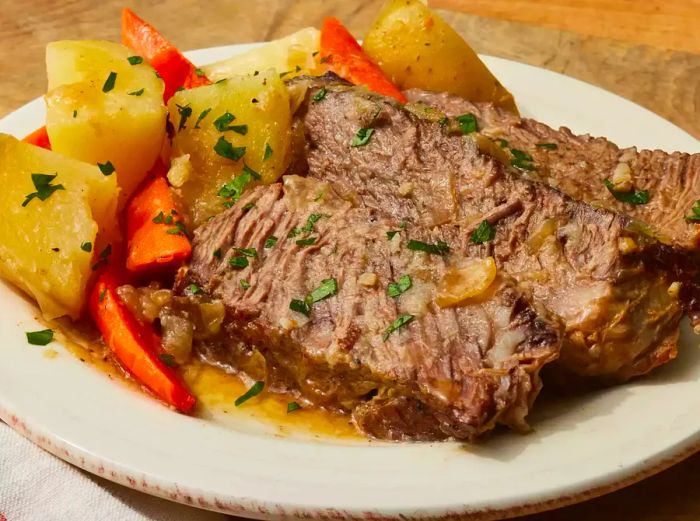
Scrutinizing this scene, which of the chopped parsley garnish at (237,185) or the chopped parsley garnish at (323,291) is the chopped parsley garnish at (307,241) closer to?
the chopped parsley garnish at (323,291)

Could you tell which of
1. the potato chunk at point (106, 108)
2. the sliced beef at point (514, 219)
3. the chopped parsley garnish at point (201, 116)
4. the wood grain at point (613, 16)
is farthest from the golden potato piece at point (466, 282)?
the wood grain at point (613, 16)

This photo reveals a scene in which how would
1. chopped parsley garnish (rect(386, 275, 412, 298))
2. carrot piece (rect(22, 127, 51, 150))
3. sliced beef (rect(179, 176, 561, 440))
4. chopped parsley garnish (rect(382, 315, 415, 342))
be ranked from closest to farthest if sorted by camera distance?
sliced beef (rect(179, 176, 561, 440)), chopped parsley garnish (rect(382, 315, 415, 342)), chopped parsley garnish (rect(386, 275, 412, 298)), carrot piece (rect(22, 127, 51, 150))

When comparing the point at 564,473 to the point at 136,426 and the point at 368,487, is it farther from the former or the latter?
the point at 136,426

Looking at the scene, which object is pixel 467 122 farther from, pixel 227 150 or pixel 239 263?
pixel 239 263

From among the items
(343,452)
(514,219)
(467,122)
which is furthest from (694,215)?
(343,452)

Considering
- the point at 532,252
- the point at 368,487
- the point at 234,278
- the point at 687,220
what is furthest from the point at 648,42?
the point at 368,487

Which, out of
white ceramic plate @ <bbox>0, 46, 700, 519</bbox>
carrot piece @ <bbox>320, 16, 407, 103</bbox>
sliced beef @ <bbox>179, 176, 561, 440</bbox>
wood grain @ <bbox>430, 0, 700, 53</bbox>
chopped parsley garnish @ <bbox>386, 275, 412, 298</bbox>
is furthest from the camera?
wood grain @ <bbox>430, 0, 700, 53</bbox>

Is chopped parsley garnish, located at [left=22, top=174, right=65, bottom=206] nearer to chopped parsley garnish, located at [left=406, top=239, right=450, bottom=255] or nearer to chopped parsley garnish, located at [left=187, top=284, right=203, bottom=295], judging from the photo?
chopped parsley garnish, located at [left=187, top=284, right=203, bottom=295]

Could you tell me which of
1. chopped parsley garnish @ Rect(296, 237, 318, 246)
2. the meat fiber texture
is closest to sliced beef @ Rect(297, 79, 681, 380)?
the meat fiber texture
